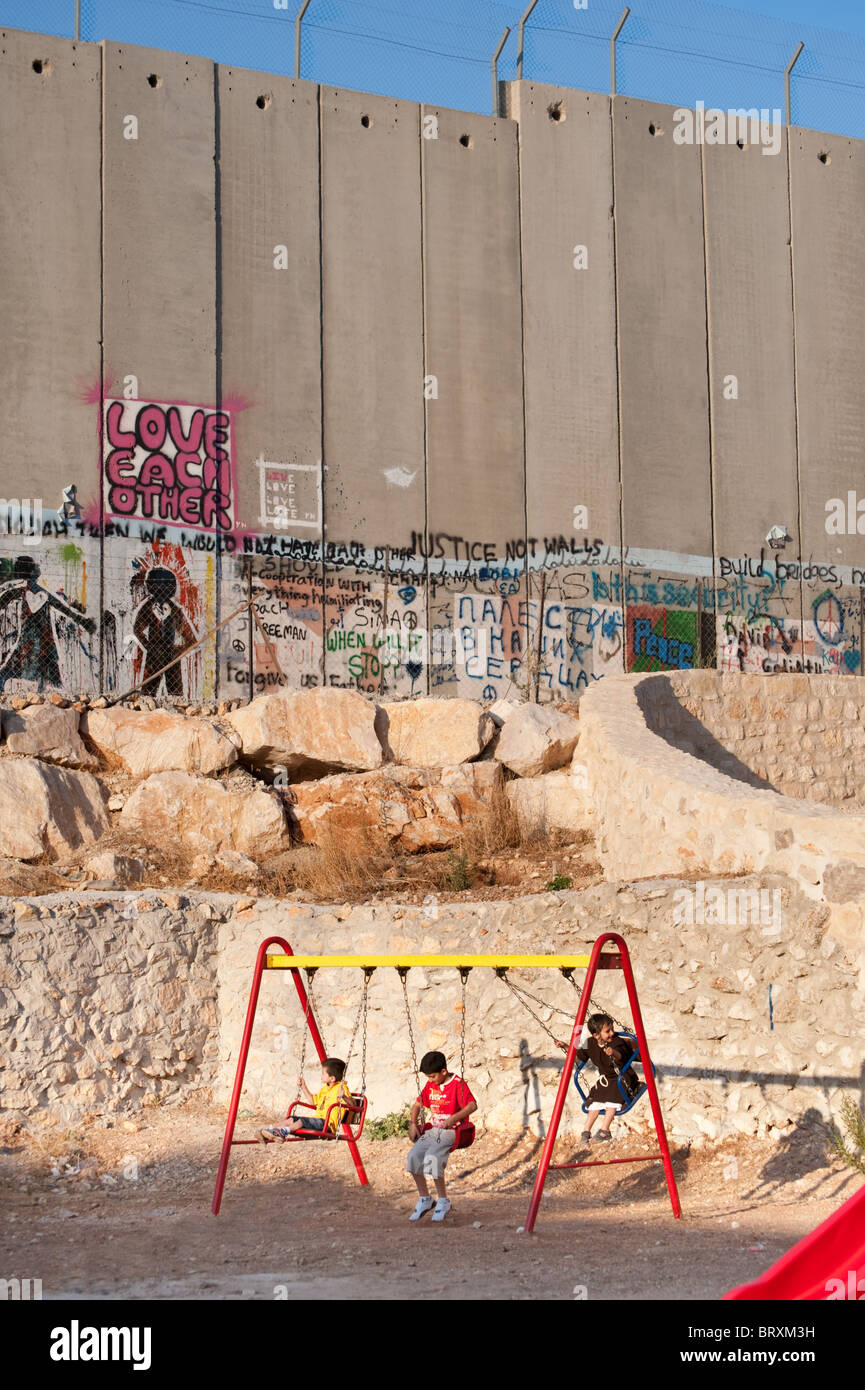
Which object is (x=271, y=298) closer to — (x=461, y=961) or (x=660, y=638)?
(x=660, y=638)

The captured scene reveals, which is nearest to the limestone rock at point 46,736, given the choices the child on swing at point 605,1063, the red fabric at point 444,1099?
the red fabric at point 444,1099

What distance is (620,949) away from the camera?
820cm

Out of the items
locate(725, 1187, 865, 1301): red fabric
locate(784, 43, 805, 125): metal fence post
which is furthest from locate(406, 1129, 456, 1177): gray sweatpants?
locate(784, 43, 805, 125): metal fence post

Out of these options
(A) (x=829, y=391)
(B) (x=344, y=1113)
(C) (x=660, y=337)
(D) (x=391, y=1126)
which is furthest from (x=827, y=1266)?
(A) (x=829, y=391)

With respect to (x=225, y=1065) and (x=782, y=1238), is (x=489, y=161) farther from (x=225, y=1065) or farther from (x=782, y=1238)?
(x=782, y=1238)

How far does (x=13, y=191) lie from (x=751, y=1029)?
1427 centimetres

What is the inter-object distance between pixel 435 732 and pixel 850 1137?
7.63 meters

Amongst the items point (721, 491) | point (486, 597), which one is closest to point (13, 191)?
point (486, 597)

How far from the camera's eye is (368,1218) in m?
8.66

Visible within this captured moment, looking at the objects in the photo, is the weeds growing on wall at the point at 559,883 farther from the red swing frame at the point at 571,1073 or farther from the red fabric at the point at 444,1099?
the red swing frame at the point at 571,1073

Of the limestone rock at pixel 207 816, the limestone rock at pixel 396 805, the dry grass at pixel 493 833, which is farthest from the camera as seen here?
the limestone rock at pixel 396 805

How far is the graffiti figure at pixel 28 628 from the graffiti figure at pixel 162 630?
1.02 meters

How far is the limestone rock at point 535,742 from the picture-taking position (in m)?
14.9

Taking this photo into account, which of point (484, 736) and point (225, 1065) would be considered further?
point (484, 736)
